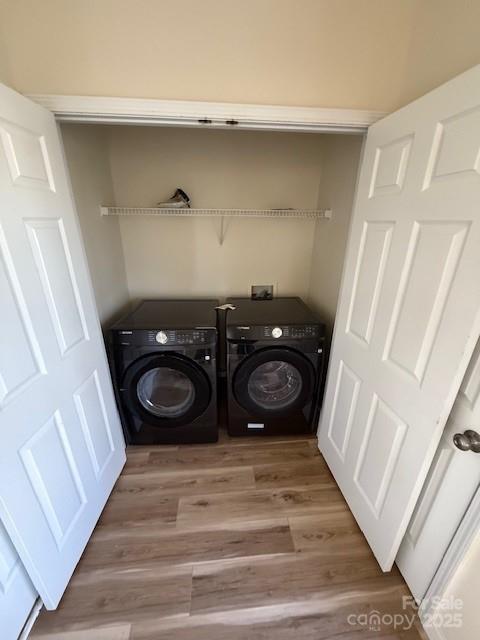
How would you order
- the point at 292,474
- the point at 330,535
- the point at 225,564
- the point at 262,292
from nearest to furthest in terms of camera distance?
the point at 225,564 < the point at 330,535 < the point at 292,474 < the point at 262,292

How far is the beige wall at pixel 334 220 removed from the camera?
1.75m

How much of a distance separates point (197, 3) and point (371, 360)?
5.48ft

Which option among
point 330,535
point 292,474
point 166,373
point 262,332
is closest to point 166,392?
point 166,373

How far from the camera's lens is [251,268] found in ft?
7.95

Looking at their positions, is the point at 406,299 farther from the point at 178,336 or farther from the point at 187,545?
the point at 187,545

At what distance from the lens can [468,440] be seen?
2.80ft

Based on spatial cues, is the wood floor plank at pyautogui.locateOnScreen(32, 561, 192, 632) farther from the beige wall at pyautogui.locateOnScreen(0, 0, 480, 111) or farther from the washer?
the beige wall at pyautogui.locateOnScreen(0, 0, 480, 111)

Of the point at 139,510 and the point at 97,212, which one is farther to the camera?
the point at 97,212

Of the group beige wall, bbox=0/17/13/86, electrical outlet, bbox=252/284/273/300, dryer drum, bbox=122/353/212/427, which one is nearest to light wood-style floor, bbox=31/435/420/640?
dryer drum, bbox=122/353/212/427

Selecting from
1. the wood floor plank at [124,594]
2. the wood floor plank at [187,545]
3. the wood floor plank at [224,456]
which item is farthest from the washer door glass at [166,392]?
the wood floor plank at [124,594]

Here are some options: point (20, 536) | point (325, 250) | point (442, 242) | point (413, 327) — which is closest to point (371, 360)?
point (413, 327)

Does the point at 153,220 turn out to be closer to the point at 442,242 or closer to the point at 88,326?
the point at 88,326

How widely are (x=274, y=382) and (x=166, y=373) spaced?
75 cm

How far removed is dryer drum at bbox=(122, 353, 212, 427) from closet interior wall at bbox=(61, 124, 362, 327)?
0.51m
